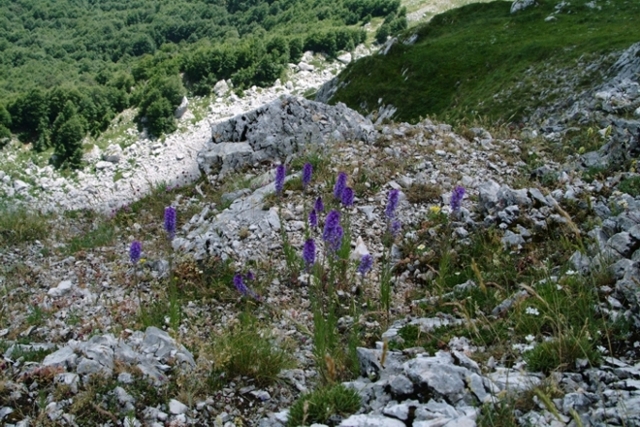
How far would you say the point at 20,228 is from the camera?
11.4 m

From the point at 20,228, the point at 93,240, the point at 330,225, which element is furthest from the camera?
the point at 20,228

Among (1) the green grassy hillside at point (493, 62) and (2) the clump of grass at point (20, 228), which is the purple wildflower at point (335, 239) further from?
(1) the green grassy hillside at point (493, 62)

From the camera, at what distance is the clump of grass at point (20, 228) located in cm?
1123

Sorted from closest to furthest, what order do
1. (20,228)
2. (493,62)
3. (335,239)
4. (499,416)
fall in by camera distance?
(499,416) → (335,239) → (20,228) → (493,62)

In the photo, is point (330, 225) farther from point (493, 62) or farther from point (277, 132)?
point (493, 62)

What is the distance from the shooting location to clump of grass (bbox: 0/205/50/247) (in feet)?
36.8

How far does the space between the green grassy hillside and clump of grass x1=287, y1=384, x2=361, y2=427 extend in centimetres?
2649

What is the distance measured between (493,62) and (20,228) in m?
41.7

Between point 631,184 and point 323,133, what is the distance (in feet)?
27.2

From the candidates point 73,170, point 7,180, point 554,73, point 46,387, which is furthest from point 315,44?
point 46,387

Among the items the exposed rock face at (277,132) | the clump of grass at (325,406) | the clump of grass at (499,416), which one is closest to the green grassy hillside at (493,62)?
Result: the exposed rock face at (277,132)

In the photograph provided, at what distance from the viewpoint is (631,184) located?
314 inches

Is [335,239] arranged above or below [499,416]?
above

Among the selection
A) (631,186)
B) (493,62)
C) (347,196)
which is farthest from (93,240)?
(493,62)
